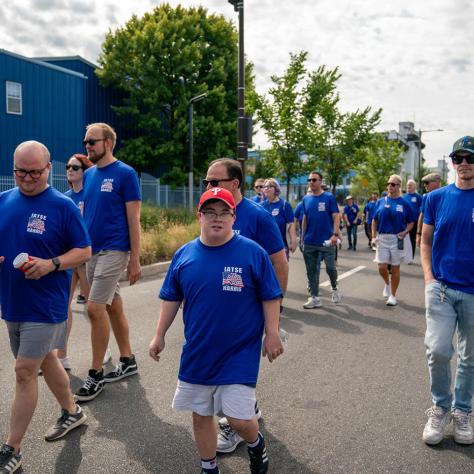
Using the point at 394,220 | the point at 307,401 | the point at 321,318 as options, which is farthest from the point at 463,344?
the point at 394,220

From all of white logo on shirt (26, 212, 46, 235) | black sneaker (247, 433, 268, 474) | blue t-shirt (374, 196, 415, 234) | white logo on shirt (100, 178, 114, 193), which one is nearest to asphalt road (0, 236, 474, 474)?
black sneaker (247, 433, 268, 474)

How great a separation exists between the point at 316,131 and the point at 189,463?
69.0 feet

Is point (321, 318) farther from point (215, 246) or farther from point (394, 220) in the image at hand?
point (215, 246)

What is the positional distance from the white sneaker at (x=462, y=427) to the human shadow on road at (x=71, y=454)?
8.16 feet

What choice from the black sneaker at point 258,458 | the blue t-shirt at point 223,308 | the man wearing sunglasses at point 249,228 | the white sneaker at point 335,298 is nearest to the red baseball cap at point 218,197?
the blue t-shirt at point 223,308

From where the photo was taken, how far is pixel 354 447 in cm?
360

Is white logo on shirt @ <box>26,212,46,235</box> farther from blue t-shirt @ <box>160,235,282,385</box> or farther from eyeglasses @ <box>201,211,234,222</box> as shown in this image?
eyeglasses @ <box>201,211,234,222</box>

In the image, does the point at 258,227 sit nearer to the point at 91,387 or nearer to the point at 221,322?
the point at 221,322

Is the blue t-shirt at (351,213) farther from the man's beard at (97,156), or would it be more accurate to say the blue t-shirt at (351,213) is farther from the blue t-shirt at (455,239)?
the blue t-shirt at (455,239)

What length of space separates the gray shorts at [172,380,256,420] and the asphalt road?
0.65m

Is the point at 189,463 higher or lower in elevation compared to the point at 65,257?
lower

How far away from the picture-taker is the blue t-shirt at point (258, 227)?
152 inches

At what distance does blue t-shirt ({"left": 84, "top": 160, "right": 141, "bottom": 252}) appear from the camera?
4539 mm

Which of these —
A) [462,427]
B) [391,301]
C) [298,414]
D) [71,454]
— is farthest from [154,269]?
[462,427]
